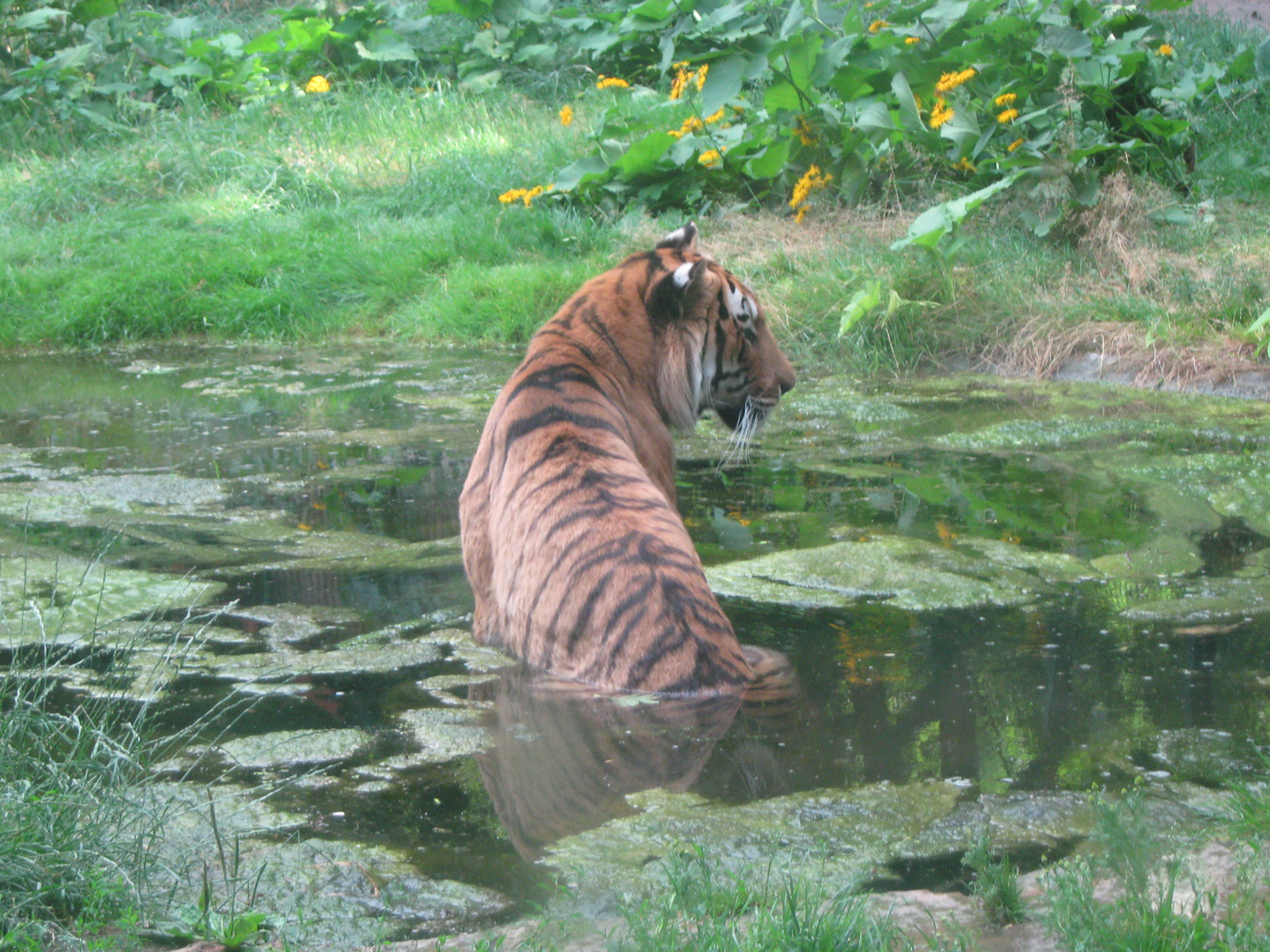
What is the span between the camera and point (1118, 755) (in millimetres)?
2828

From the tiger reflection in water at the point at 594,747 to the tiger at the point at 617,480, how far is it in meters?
0.07

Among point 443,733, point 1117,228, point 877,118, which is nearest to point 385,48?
point 877,118

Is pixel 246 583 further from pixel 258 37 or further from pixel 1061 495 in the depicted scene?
pixel 258 37

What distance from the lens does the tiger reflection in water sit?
266 centimetres

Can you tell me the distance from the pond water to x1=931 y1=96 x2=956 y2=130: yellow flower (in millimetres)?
2072

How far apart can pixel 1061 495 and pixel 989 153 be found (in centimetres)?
392

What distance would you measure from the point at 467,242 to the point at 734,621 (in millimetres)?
6519

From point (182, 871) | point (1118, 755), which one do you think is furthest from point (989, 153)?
point (182, 871)

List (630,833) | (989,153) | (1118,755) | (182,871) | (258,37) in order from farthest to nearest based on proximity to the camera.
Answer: (258,37)
(989,153)
(1118,755)
(630,833)
(182,871)

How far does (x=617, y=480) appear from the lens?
11.4ft

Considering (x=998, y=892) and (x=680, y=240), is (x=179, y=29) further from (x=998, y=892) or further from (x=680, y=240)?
(x=998, y=892)

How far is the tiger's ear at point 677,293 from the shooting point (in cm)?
405

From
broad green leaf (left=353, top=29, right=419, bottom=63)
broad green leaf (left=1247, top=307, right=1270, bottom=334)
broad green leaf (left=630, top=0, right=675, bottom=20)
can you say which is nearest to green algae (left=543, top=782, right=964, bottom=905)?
broad green leaf (left=1247, top=307, right=1270, bottom=334)

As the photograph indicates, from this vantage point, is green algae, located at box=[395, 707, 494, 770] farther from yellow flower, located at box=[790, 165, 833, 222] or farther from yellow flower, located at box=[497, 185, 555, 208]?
yellow flower, located at box=[497, 185, 555, 208]
